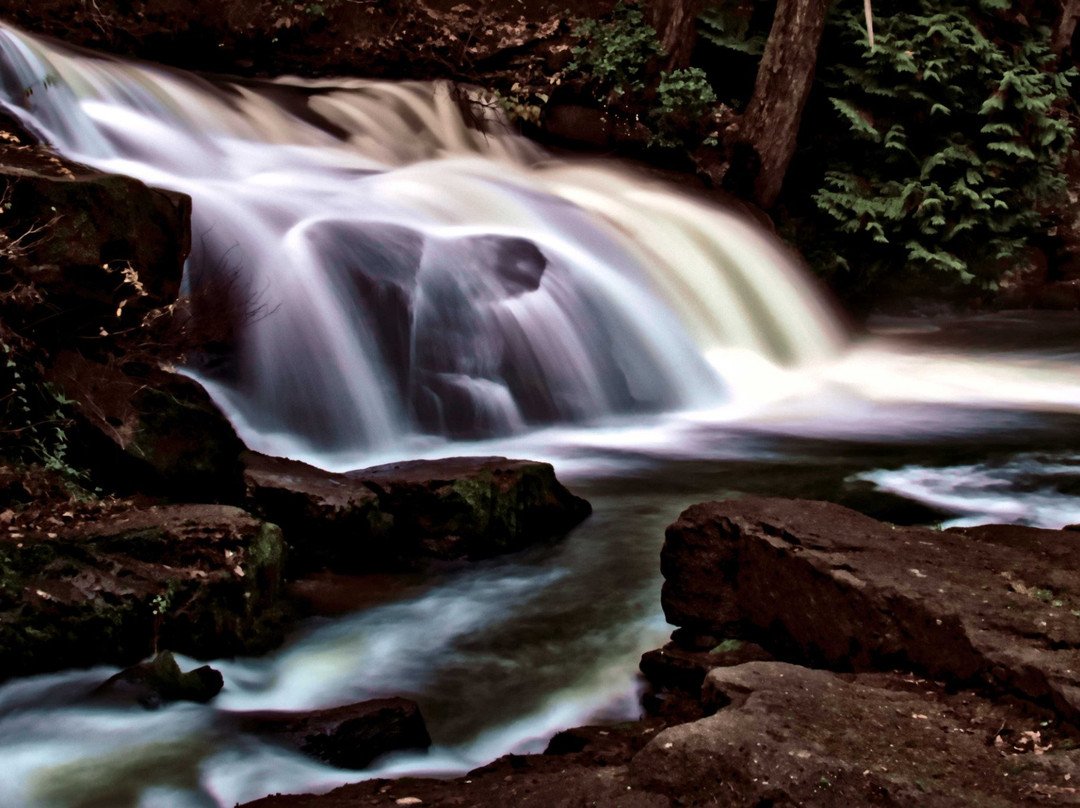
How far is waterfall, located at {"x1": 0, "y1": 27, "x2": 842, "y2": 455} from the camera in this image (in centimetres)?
680

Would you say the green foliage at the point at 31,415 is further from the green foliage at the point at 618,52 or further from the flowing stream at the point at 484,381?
the green foliage at the point at 618,52

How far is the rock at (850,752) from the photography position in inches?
87.2

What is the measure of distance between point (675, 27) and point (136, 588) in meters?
9.22

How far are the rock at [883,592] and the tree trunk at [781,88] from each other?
26.0 feet

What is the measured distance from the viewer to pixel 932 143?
1173 centimetres

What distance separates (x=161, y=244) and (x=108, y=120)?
4.17m

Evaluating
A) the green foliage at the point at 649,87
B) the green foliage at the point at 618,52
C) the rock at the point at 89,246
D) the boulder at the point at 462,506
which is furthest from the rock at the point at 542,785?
the green foliage at the point at 618,52

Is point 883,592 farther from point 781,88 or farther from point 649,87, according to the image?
point 649,87

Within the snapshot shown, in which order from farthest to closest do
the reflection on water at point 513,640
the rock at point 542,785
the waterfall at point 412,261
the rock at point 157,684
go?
1. the waterfall at point 412,261
2. the rock at point 157,684
3. the reflection on water at point 513,640
4. the rock at point 542,785

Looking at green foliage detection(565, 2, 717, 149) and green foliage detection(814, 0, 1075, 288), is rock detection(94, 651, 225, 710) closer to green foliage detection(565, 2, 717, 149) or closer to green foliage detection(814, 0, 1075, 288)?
green foliage detection(565, 2, 717, 149)

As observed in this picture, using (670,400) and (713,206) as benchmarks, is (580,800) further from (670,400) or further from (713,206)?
(713,206)

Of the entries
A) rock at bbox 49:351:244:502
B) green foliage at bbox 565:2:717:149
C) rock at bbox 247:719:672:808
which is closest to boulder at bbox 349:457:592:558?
rock at bbox 49:351:244:502

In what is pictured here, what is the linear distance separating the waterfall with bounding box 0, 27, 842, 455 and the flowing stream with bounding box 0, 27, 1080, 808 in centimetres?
2

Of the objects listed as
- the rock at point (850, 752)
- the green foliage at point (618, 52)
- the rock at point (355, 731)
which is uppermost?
the green foliage at point (618, 52)
